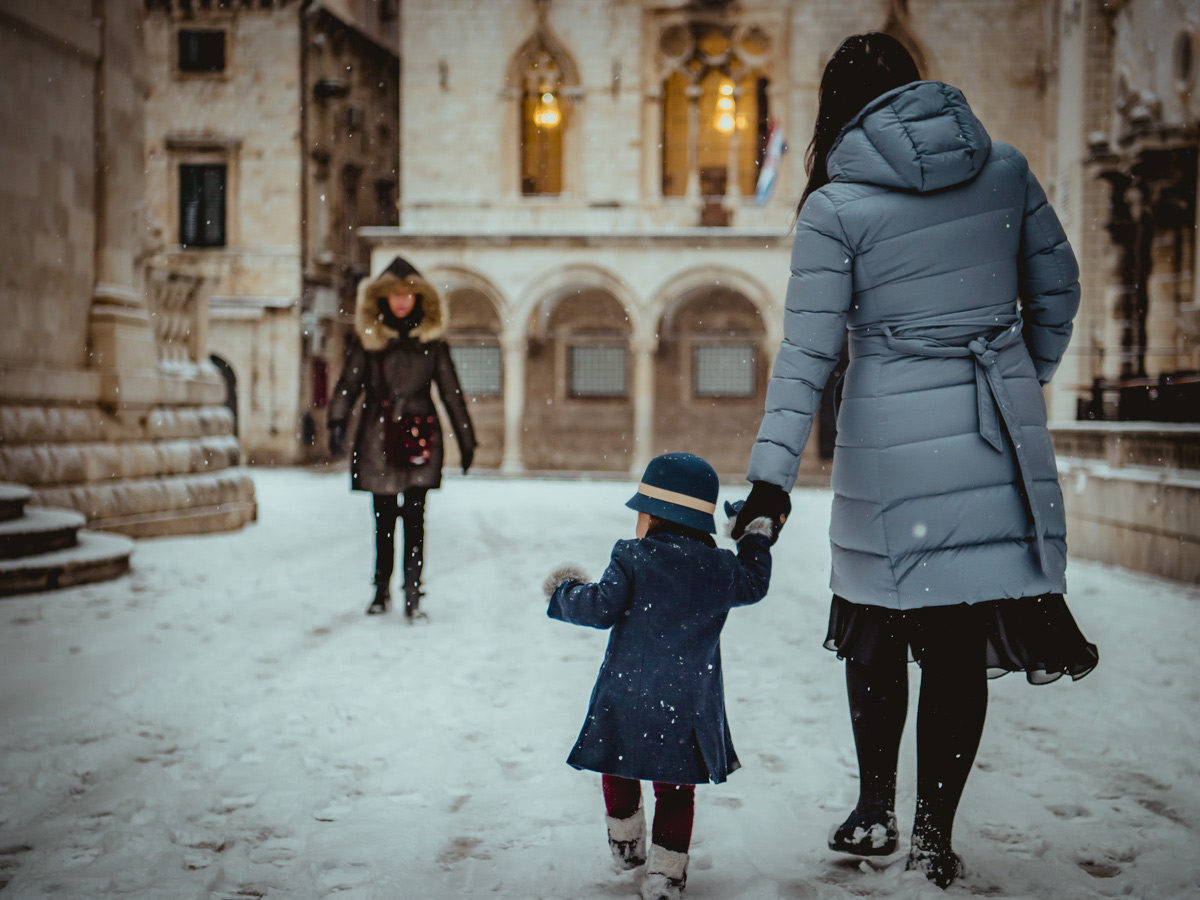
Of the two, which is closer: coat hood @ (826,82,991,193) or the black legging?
coat hood @ (826,82,991,193)

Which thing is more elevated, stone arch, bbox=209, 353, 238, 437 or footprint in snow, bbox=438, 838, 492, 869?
stone arch, bbox=209, 353, 238, 437

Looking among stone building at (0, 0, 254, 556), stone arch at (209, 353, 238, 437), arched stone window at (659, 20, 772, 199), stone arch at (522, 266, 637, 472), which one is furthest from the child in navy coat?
stone arch at (209, 353, 238, 437)

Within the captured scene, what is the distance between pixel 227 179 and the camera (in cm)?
2503

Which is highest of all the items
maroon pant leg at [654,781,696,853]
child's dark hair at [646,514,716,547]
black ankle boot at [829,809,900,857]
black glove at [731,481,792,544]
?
black glove at [731,481,792,544]

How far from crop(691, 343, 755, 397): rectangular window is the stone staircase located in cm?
1705

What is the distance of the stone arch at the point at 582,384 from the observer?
23719 millimetres

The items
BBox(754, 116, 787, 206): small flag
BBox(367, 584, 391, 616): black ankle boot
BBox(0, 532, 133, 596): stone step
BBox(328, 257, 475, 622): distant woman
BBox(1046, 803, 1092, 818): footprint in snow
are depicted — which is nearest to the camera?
BBox(1046, 803, 1092, 818): footprint in snow

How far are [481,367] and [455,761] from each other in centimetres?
2102

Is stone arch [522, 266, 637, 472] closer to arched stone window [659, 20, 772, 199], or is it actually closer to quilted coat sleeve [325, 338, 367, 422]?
arched stone window [659, 20, 772, 199]

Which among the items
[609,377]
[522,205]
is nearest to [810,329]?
[522,205]

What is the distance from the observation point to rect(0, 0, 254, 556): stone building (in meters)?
8.48

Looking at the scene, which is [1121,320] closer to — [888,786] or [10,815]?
[888,786]

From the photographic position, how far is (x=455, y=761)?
349cm

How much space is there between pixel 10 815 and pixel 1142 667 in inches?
192
